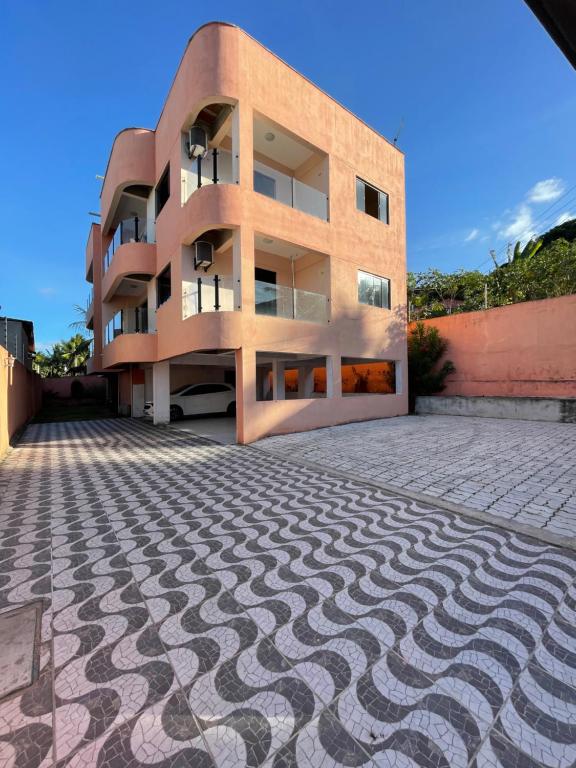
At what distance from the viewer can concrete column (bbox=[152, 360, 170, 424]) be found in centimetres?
1276

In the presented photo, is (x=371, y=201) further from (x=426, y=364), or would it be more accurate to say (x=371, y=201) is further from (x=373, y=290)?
(x=426, y=364)

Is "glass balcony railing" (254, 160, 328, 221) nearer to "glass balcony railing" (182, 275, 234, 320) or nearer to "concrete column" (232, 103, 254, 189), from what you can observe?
"concrete column" (232, 103, 254, 189)

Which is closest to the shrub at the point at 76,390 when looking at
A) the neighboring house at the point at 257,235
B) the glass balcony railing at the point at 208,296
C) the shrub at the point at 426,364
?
the neighboring house at the point at 257,235

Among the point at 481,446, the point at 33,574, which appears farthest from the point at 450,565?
the point at 481,446

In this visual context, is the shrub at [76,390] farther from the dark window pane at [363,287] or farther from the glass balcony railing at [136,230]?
the dark window pane at [363,287]

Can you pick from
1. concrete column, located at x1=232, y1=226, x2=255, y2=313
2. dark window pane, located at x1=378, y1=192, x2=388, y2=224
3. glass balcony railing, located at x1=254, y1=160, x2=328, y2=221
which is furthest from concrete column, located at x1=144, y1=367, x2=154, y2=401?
dark window pane, located at x1=378, y1=192, x2=388, y2=224

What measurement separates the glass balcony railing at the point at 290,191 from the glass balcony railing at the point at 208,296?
12.4ft

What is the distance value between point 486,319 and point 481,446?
7927mm

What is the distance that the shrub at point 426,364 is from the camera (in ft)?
47.6

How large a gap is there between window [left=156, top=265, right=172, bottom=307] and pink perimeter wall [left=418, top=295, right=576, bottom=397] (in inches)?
457

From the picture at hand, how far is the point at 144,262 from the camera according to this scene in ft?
40.0

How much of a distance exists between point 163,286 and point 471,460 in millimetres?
11423

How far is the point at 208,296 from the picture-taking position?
927 cm

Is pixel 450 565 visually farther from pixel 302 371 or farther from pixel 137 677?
pixel 302 371
